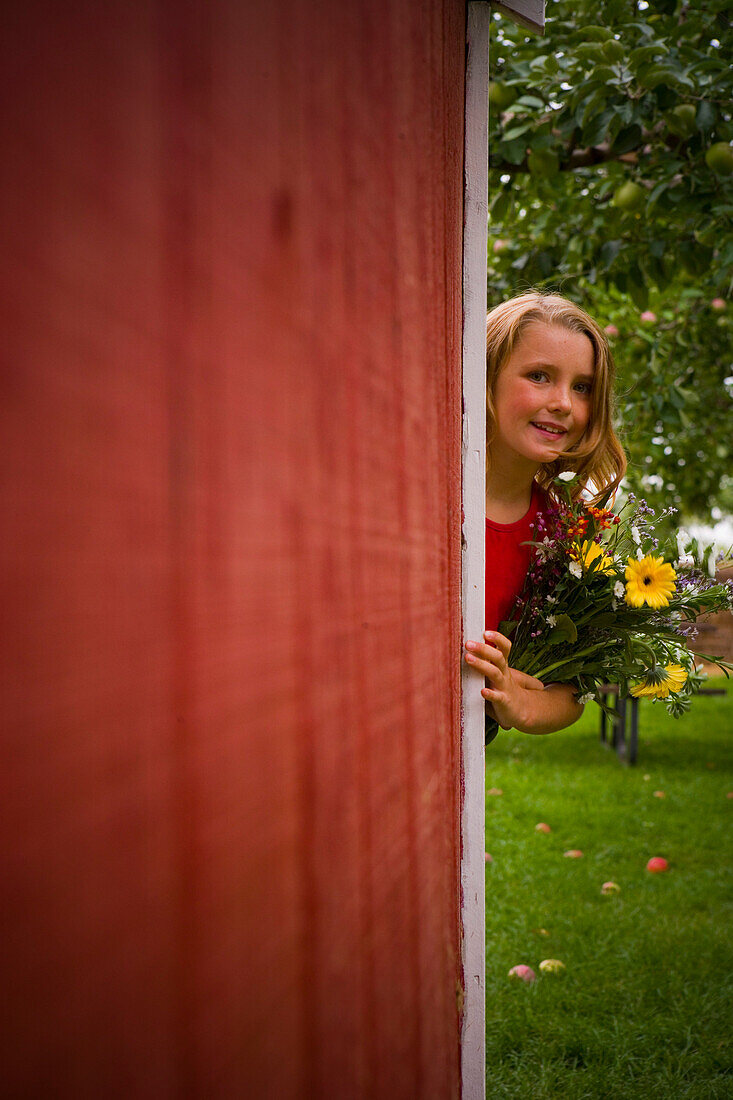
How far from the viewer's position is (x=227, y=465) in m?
0.82

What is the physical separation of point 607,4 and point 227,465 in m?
2.70

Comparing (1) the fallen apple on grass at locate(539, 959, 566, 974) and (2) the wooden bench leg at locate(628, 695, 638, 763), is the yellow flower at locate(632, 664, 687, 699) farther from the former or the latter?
(2) the wooden bench leg at locate(628, 695, 638, 763)

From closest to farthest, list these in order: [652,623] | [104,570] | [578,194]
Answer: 1. [104,570]
2. [652,623]
3. [578,194]

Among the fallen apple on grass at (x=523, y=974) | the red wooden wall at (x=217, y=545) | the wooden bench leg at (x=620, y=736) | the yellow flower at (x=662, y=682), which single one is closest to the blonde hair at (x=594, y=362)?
the yellow flower at (x=662, y=682)

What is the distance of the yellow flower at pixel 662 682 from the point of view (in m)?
1.58

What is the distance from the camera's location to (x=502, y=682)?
4.29 ft

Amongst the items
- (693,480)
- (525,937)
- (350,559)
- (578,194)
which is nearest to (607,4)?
(578,194)

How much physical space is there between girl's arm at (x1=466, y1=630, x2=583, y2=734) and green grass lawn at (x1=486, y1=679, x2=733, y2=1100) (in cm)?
155

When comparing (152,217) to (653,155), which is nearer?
(152,217)

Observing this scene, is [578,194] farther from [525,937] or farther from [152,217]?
[152,217]

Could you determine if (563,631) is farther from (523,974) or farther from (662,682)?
(523,974)

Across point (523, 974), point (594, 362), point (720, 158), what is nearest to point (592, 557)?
point (594, 362)

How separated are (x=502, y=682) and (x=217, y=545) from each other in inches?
24.5

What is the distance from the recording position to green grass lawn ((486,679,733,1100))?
273 cm
